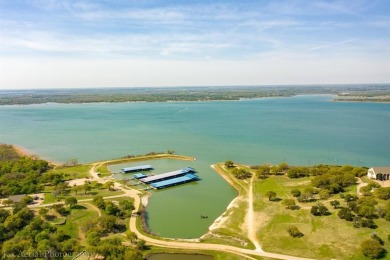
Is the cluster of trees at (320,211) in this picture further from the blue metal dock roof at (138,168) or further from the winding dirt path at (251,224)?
the blue metal dock roof at (138,168)

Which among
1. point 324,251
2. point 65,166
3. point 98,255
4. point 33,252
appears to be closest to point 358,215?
point 324,251

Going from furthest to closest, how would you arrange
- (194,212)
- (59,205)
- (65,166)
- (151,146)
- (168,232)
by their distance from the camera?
1. (151,146)
2. (65,166)
3. (194,212)
4. (59,205)
5. (168,232)

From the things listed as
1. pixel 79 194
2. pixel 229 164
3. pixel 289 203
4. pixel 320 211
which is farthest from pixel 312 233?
pixel 79 194

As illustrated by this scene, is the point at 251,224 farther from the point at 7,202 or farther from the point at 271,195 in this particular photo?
the point at 7,202

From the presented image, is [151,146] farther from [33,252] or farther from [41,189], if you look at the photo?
[33,252]

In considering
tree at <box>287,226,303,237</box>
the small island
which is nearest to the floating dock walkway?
the small island

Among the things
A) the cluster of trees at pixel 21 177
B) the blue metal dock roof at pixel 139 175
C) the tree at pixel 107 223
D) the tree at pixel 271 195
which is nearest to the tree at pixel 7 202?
the cluster of trees at pixel 21 177

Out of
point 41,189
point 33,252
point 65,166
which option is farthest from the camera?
point 65,166
